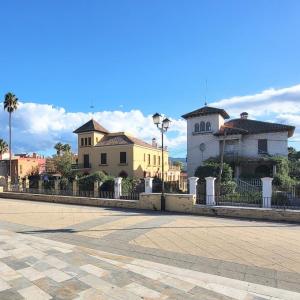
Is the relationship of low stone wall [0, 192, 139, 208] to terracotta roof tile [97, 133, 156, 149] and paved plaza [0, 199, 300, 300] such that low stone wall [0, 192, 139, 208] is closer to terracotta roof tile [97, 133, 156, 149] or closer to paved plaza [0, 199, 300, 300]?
paved plaza [0, 199, 300, 300]

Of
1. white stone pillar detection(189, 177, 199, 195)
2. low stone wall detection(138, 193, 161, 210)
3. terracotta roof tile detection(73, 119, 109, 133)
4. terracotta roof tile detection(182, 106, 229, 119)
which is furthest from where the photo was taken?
terracotta roof tile detection(73, 119, 109, 133)

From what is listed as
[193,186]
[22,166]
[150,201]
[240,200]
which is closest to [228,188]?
[240,200]

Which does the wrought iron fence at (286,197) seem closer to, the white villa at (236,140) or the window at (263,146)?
the white villa at (236,140)

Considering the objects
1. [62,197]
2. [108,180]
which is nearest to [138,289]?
[62,197]

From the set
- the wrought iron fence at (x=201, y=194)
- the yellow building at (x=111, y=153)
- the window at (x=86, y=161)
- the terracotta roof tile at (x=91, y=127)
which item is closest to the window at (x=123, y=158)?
the yellow building at (x=111, y=153)

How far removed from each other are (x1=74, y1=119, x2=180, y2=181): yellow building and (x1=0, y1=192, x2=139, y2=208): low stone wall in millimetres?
18136

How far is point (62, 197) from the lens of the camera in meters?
21.4

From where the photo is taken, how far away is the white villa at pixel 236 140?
32750 millimetres

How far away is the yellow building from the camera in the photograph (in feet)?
139

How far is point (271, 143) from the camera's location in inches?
1298

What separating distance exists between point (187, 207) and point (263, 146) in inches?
799

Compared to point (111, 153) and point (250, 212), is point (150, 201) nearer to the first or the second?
point (250, 212)

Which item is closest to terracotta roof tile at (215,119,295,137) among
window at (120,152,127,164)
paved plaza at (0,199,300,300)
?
window at (120,152,127,164)

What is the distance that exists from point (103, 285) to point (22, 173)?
51222mm
